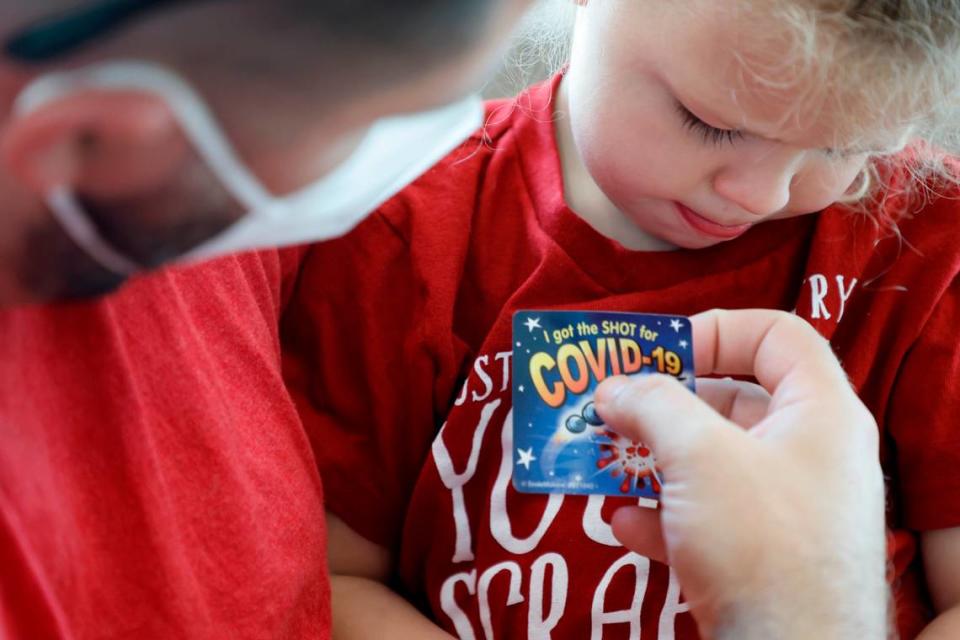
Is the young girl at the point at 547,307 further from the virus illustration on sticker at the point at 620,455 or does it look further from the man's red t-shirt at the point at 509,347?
the virus illustration on sticker at the point at 620,455

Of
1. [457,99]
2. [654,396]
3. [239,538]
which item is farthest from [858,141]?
[239,538]

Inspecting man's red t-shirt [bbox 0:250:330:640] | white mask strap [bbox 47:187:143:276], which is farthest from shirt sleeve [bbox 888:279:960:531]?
white mask strap [bbox 47:187:143:276]

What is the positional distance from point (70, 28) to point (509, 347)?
601mm

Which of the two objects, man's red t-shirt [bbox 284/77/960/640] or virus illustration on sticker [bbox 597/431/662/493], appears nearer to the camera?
virus illustration on sticker [bbox 597/431/662/493]

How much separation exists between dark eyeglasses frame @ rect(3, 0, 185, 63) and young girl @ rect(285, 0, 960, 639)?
0.55 meters

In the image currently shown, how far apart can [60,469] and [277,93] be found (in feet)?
0.86

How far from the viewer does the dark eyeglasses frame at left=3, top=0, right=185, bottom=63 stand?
363 millimetres

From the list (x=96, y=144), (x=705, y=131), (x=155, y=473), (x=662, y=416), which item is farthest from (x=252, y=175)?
(x=705, y=131)

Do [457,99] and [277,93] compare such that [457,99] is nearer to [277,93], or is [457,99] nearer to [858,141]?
[277,93]

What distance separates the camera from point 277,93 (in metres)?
0.40

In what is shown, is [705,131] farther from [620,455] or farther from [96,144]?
[96,144]

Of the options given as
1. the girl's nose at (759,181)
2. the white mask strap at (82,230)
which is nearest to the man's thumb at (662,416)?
the girl's nose at (759,181)

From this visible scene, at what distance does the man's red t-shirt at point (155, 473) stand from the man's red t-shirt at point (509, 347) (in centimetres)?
19

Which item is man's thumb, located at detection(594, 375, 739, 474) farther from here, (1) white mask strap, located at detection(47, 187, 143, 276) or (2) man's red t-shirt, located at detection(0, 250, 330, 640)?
(1) white mask strap, located at detection(47, 187, 143, 276)
